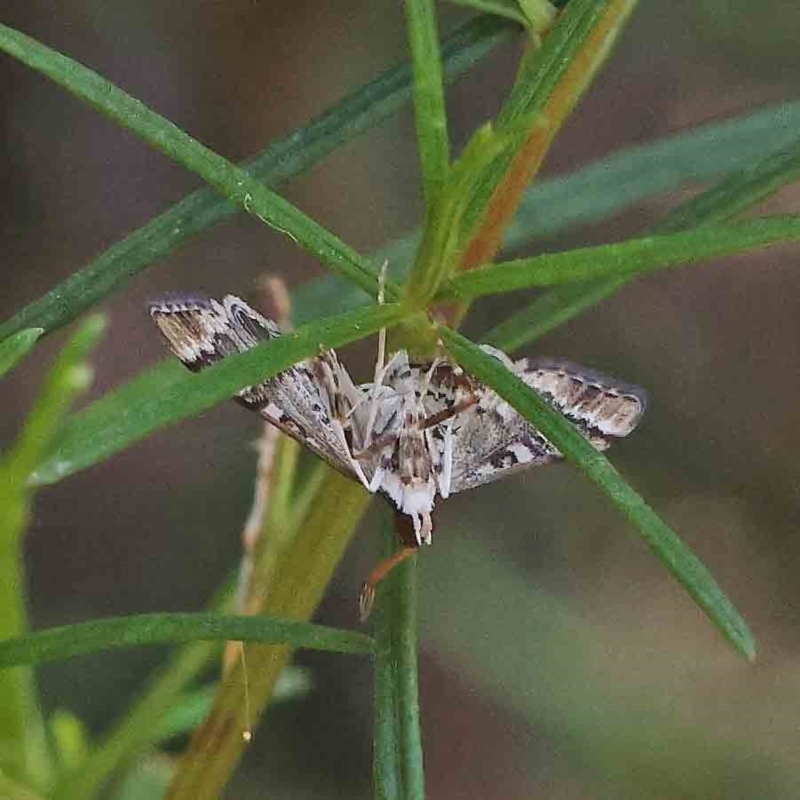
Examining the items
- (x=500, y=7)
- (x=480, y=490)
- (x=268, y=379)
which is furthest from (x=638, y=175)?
(x=480, y=490)

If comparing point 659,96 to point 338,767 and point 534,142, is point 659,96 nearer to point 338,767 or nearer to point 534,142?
point 338,767

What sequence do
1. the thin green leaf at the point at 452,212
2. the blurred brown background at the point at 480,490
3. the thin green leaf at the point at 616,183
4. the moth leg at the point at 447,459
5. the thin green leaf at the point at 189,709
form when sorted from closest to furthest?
the thin green leaf at the point at 452,212 < the moth leg at the point at 447,459 < the thin green leaf at the point at 616,183 < the thin green leaf at the point at 189,709 < the blurred brown background at the point at 480,490

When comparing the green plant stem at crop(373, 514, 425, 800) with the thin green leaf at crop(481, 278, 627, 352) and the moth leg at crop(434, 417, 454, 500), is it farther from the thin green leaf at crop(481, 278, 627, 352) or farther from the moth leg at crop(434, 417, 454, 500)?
the thin green leaf at crop(481, 278, 627, 352)

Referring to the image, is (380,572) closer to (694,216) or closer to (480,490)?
(694,216)

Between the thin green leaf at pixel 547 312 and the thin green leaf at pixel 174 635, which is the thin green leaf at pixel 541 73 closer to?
the thin green leaf at pixel 547 312

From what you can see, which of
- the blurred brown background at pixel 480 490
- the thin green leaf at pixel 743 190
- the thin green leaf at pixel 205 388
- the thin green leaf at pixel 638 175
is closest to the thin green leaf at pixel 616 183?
the thin green leaf at pixel 638 175

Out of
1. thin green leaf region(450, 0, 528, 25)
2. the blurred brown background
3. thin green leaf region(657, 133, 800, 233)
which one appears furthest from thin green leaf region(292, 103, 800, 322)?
the blurred brown background

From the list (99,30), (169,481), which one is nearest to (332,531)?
(169,481)

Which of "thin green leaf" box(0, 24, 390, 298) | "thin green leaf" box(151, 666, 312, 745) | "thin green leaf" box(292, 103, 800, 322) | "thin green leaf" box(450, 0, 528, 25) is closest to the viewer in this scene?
"thin green leaf" box(0, 24, 390, 298)
